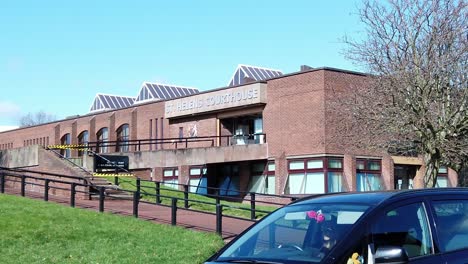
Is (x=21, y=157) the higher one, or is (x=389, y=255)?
(x=21, y=157)

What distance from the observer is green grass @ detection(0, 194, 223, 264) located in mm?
11797

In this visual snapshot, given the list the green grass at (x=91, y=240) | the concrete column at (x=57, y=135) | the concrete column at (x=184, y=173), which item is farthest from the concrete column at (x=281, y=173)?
the concrete column at (x=57, y=135)

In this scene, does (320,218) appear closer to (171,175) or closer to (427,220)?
(427,220)

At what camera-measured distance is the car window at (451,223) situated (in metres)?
5.59

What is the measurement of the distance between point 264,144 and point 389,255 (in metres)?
33.1

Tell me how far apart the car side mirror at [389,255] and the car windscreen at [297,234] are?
0.31m

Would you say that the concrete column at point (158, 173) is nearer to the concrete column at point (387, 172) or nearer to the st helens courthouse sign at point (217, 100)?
the st helens courthouse sign at point (217, 100)

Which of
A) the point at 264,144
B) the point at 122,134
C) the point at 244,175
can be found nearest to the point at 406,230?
the point at 264,144

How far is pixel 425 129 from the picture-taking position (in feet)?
65.7

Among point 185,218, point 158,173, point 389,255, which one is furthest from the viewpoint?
point 158,173

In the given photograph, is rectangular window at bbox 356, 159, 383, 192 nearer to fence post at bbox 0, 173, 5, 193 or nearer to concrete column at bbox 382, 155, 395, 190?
concrete column at bbox 382, 155, 395, 190

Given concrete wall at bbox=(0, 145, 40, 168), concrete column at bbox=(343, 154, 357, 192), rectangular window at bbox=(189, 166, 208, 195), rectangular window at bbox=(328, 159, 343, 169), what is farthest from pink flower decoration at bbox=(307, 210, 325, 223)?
rectangular window at bbox=(189, 166, 208, 195)

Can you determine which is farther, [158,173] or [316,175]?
[158,173]

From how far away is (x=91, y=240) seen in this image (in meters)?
13.2
